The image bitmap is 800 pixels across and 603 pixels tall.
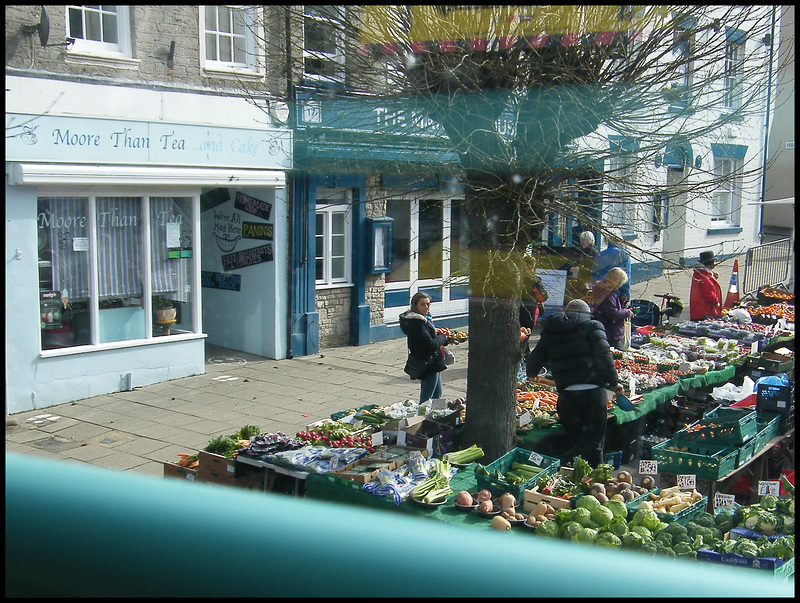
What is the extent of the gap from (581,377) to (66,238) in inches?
253

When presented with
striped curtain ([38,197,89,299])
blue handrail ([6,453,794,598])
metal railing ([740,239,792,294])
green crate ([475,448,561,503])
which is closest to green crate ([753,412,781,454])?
green crate ([475,448,561,503])

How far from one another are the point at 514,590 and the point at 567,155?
5.22 metres

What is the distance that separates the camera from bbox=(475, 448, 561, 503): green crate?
552 cm

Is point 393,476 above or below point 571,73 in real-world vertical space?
below

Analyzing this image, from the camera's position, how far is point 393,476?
5.50 m

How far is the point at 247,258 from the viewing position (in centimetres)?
1266

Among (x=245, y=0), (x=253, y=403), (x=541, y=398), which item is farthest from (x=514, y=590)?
(x=253, y=403)

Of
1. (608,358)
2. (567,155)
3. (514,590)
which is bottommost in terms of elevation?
(608,358)

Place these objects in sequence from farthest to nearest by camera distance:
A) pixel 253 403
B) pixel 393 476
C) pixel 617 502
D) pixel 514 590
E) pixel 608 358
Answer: pixel 253 403 < pixel 608 358 < pixel 393 476 < pixel 617 502 < pixel 514 590

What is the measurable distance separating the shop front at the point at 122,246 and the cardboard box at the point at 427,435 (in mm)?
5030

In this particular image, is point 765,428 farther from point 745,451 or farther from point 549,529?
point 549,529

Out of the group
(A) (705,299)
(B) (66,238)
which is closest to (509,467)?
(B) (66,238)

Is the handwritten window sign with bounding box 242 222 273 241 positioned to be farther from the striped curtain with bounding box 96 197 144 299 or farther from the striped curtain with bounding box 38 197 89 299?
the striped curtain with bounding box 38 197 89 299

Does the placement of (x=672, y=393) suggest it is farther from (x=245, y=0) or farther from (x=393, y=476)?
(x=245, y=0)
